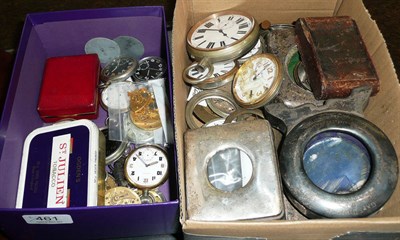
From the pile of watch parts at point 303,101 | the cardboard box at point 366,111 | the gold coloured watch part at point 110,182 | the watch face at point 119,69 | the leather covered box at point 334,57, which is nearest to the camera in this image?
the cardboard box at point 366,111

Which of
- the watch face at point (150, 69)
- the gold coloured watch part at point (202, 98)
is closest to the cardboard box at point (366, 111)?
the gold coloured watch part at point (202, 98)

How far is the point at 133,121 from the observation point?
127 cm

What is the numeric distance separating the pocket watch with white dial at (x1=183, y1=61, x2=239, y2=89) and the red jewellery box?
35 centimetres

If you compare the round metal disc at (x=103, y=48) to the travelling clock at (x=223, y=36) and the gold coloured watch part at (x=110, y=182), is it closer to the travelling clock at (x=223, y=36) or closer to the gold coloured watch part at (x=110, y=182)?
the travelling clock at (x=223, y=36)

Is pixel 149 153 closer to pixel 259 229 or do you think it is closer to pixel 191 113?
pixel 191 113

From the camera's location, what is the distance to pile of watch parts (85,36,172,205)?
3.86 feet

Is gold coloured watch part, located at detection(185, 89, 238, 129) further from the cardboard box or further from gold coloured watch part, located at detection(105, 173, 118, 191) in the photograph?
gold coloured watch part, located at detection(105, 173, 118, 191)

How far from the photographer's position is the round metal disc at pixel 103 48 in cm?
136

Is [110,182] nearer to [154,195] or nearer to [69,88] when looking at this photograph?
[154,195]

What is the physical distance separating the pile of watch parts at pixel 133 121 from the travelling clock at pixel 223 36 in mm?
220

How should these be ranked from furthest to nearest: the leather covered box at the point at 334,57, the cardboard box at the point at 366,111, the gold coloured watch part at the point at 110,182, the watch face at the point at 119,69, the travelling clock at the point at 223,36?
the watch face at the point at 119,69 → the gold coloured watch part at the point at 110,182 → the travelling clock at the point at 223,36 → the leather covered box at the point at 334,57 → the cardboard box at the point at 366,111

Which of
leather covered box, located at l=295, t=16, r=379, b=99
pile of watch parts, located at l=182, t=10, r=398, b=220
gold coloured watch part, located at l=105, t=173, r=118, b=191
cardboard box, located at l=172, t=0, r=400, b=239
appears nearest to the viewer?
cardboard box, located at l=172, t=0, r=400, b=239

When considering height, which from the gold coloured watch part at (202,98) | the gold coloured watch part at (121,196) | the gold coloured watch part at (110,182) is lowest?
the gold coloured watch part at (110,182)

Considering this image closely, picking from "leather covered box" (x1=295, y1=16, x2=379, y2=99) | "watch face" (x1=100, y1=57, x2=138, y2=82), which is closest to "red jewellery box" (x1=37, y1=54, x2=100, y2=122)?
"watch face" (x1=100, y1=57, x2=138, y2=82)
